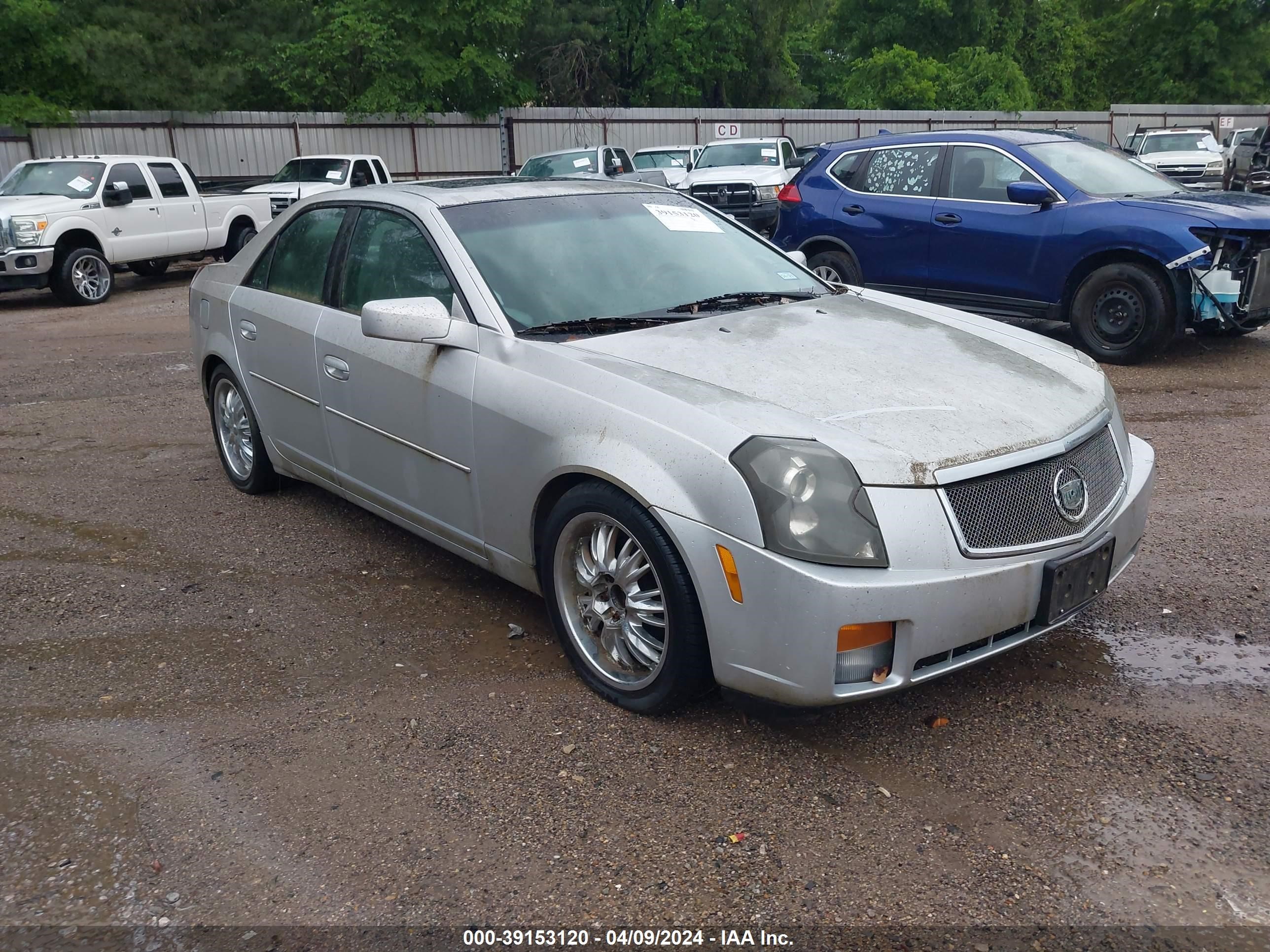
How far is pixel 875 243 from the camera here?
9492 mm

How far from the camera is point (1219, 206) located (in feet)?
26.5

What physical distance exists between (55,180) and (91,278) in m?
1.45

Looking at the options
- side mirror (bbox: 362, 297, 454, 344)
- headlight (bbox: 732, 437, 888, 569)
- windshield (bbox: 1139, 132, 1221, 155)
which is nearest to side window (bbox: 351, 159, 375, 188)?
side mirror (bbox: 362, 297, 454, 344)

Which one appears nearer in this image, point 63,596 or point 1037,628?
point 1037,628

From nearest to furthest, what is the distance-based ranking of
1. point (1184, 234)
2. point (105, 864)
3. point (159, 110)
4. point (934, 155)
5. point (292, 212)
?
point (105, 864)
point (292, 212)
point (1184, 234)
point (934, 155)
point (159, 110)

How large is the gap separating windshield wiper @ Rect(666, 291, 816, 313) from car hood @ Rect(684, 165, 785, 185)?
13604 mm

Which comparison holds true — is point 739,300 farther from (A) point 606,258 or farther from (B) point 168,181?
(B) point 168,181

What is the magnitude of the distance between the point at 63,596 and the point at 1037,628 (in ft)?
12.6

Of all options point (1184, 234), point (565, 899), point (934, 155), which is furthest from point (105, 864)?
point (934, 155)

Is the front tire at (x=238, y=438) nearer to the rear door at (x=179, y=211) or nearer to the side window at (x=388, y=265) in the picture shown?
the side window at (x=388, y=265)

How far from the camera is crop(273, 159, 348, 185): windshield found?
59.8 ft

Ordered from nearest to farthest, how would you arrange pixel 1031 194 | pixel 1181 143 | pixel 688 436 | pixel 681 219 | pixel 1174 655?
pixel 688 436
pixel 1174 655
pixel 681 219
pixel 1031 194
pixel 1181 143

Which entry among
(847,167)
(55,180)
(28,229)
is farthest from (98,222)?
(847,167)

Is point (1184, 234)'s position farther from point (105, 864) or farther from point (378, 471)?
point (105, 864)
